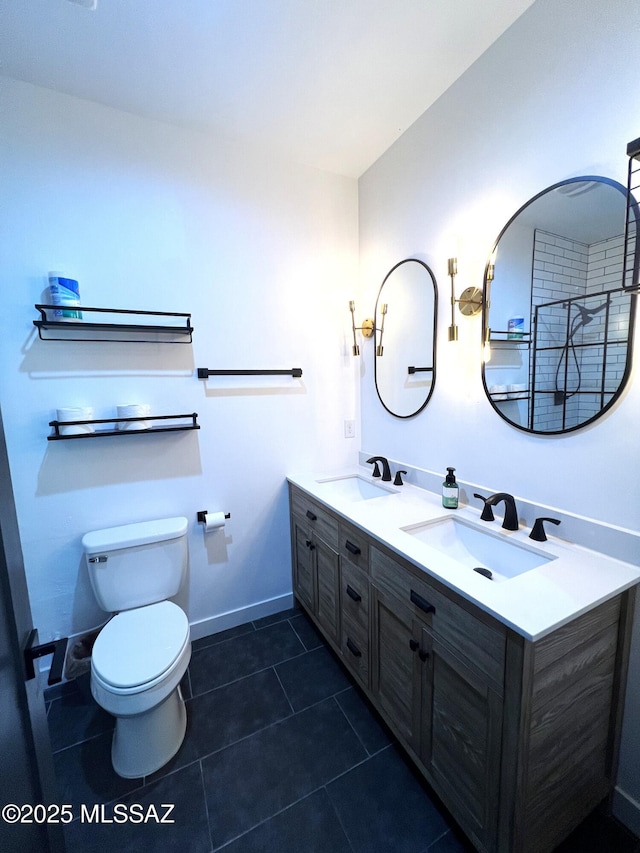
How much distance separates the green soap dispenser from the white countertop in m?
0.04

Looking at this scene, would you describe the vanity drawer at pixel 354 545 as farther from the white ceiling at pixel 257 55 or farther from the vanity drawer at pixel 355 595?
the white ceiling at pixel 257 55

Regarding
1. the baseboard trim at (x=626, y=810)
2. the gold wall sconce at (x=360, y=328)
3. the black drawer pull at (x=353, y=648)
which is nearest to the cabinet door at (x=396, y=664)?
the black drawer pull at (x=353, y=648)

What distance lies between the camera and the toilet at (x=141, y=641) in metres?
1.26

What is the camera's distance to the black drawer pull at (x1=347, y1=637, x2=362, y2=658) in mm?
1580

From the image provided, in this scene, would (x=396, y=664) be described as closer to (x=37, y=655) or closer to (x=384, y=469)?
(x=384, y=469)

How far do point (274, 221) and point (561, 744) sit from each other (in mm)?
2534

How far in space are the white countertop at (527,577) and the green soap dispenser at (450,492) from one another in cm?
4

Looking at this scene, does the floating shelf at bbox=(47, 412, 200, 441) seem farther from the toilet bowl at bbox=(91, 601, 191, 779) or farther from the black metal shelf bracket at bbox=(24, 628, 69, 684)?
the black metal shelf bracket at bbox=(24, 628, 69, 684)

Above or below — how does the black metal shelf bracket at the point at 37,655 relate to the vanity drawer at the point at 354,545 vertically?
above

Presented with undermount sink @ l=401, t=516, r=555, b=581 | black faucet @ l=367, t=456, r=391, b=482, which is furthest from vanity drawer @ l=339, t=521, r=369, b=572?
black faucet @ l=367, t=456, r=391, b=482

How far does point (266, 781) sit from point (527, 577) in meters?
1.24

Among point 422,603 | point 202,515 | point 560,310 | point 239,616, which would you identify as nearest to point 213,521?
point 202,515

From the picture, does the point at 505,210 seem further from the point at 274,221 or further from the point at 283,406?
the point at 283,406

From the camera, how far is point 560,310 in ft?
4.08
